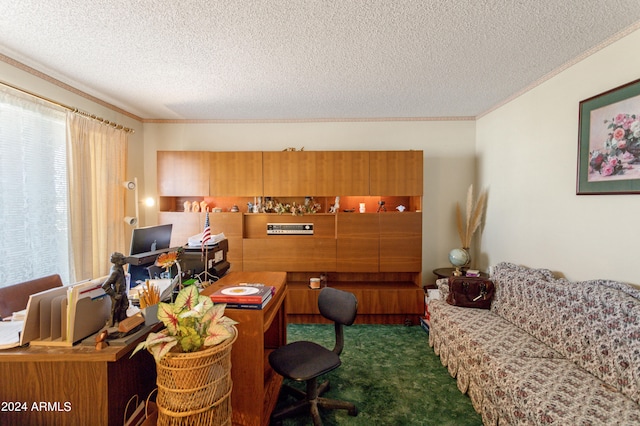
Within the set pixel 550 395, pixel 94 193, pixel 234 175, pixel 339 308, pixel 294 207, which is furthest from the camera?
pixel 294 207

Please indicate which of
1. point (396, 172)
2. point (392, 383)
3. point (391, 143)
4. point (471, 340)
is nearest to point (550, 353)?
point (471, 340)

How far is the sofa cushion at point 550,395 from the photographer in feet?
4.95

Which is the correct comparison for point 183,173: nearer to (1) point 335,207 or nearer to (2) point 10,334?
(1) point 335,207

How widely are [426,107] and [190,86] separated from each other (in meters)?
2.74

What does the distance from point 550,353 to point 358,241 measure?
2182mm

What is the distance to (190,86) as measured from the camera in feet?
9.86

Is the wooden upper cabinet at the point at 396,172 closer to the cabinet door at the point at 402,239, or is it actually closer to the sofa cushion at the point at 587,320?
the cabinet door at the point at 402,239

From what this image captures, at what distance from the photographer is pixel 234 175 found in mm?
3900

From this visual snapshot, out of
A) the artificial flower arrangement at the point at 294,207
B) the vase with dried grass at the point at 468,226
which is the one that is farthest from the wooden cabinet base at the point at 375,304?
the artificial flower arrangement at the point at 294,207

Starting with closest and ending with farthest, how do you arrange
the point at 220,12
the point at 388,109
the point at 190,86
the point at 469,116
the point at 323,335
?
the point at 220,12 < the point at 190,86 < the point at 323,335 < the point at 388,109 < the point at 469,116

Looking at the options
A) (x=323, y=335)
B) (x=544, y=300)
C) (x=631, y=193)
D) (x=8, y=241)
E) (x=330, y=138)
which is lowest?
(x=323, y=335)

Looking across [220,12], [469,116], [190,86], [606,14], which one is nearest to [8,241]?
[190,86]

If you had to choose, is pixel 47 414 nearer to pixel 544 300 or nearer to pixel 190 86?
pixel 190 86

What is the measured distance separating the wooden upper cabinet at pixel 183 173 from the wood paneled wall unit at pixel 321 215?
0.01 metres
